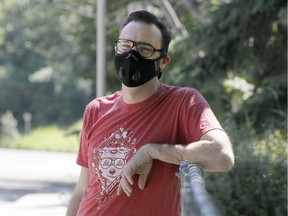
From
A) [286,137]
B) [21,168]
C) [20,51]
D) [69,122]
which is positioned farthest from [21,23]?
[286,137]

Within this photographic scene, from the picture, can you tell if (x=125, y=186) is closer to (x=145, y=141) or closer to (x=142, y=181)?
(x=142, y=181)

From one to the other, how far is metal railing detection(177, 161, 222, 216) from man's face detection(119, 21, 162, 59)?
0.58 m

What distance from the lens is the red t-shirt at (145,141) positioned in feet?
10.2

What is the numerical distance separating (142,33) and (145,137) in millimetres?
418

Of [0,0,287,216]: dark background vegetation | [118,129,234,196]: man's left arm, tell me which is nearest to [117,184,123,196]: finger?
[118,129,234,196]: man's left arm

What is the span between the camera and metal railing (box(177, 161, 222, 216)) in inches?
78.0

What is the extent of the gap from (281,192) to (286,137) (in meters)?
1.08

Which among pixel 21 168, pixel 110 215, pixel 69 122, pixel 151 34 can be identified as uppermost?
pixel 69 122

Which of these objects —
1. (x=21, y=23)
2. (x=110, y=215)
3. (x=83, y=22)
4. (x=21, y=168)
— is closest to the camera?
(x=110, y=215)

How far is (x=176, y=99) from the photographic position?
3.18 m

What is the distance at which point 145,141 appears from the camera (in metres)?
3.16

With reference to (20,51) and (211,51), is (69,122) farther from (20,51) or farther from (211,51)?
(211,51)

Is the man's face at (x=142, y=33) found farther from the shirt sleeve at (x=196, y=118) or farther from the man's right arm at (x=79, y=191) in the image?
the man's right arm at (x=79, y=191)

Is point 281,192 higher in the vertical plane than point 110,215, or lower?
higher
